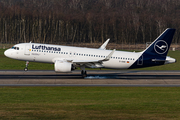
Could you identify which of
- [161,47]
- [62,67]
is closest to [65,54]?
[62,67]

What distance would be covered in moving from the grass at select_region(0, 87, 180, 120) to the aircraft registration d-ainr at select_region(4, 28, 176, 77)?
8.68 meters

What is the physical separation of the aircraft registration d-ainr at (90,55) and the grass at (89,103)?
→ 8.68 m

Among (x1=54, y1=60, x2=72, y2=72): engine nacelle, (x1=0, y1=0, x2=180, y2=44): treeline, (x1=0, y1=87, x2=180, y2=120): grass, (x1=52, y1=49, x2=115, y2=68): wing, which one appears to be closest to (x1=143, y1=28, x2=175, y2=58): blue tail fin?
(x1=52, y1=49, x2=115, y2=68): wing

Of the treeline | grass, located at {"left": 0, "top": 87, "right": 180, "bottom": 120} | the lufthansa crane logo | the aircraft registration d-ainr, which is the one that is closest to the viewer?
grass, located at {"left": 0, "top": 87, "right": 180, "bottom": 120}

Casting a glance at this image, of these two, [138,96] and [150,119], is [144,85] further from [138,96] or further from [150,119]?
[150,119]

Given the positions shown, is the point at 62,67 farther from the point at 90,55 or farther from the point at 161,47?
the point at 161,47

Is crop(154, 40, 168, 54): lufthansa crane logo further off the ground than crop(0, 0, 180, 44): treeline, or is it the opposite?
crop(0, 0, 180, 44): treeline

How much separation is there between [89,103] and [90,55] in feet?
55.4

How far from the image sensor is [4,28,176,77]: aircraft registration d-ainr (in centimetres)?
3894

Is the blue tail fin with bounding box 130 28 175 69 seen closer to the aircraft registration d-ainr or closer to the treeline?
the aircraft registration d-ainr

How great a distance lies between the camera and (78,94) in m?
27.2

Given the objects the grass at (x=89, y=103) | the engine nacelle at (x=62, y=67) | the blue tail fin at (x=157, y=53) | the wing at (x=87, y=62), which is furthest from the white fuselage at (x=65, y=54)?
the grass at (x=89, y=103)

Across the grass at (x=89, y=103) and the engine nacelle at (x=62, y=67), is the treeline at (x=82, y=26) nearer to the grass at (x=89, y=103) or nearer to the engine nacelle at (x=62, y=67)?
the engine nacelle at (x=62, y=67)

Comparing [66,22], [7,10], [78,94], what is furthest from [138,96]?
[7,10]
